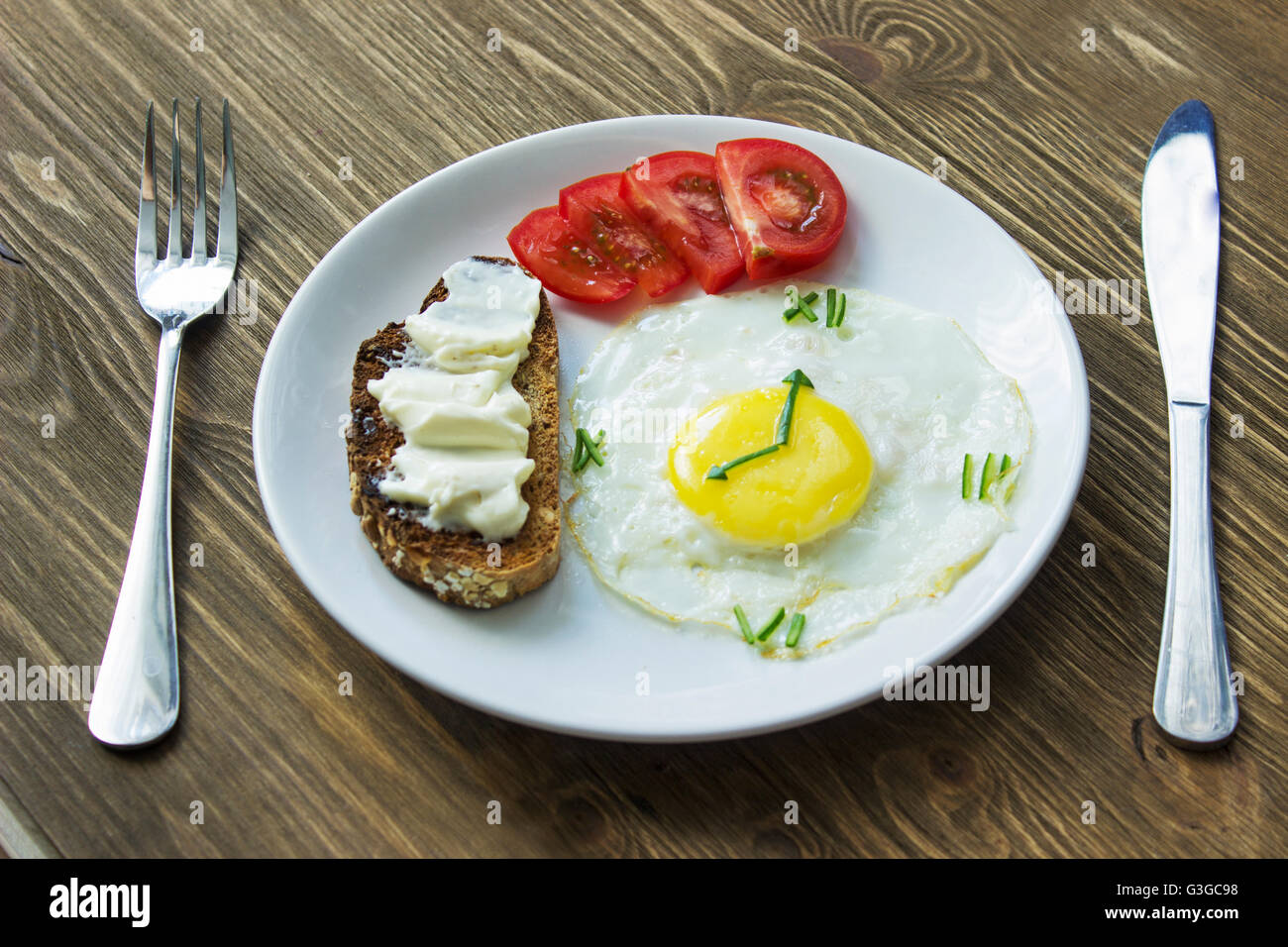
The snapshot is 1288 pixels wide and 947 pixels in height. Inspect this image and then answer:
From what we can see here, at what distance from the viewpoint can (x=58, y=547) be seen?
2.49 meters

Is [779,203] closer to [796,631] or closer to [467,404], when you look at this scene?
[467,404]

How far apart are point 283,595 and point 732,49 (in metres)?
2.28

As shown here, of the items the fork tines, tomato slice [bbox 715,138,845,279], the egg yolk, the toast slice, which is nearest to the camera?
the toast slice

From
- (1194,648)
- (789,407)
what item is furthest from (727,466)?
(1194,648)

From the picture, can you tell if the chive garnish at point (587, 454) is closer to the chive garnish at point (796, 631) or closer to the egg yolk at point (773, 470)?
the egg yolk at point (773, 470)

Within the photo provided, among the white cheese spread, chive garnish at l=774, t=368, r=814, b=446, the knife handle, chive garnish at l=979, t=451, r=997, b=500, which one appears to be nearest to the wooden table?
the knife handle

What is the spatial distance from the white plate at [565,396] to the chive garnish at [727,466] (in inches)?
14.1

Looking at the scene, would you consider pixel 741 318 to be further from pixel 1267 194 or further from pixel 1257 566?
pixel 1267 194

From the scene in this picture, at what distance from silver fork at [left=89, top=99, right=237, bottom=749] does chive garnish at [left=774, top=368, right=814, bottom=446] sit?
144 cm

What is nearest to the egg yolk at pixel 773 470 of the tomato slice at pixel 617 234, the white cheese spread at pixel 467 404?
the white cheese spread at pixel 467 404

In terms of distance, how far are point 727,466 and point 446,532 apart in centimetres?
65

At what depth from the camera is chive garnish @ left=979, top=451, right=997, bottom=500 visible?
2.36 metres

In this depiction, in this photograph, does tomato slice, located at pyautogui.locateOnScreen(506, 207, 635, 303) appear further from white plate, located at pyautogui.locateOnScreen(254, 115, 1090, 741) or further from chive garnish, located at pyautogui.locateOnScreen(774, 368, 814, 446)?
chive garnish, located at pyautogui.locateOnScreen(774, 368, 814, 446)
